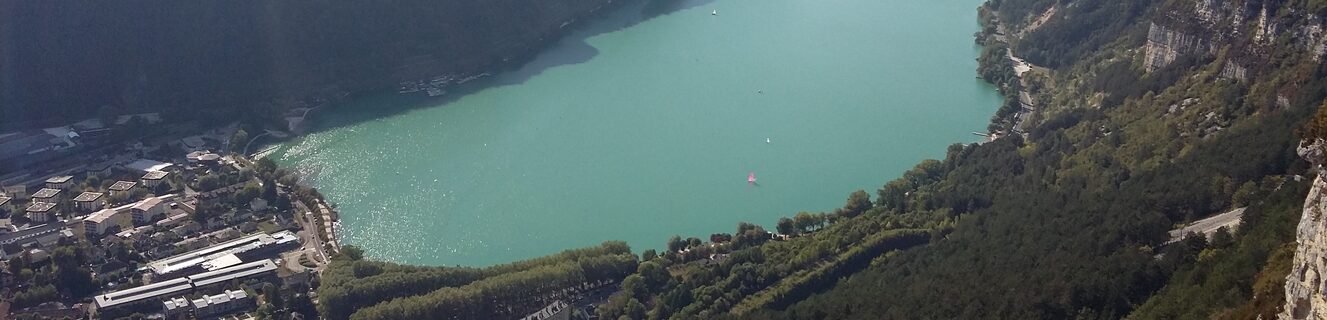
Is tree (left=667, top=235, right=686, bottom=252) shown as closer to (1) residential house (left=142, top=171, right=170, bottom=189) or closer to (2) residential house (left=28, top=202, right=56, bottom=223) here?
(1) residential house (left=142, top=171, right=170, bottom=189)

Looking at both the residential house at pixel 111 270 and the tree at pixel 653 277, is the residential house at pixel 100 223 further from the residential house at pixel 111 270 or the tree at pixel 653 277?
the tree at pixel 653 277

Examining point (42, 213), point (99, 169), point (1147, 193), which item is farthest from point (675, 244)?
point (99, 169)

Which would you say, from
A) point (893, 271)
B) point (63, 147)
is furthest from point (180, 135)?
point (893, 271)

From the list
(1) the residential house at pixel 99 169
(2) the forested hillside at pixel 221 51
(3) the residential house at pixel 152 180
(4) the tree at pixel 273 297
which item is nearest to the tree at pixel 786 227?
(4) the tree at pixel 273 297

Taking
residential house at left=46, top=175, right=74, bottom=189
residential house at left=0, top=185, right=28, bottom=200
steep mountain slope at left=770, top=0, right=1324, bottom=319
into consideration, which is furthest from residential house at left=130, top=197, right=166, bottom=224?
steep mountain slope at left=770, top=0, right=1324, bottom=319

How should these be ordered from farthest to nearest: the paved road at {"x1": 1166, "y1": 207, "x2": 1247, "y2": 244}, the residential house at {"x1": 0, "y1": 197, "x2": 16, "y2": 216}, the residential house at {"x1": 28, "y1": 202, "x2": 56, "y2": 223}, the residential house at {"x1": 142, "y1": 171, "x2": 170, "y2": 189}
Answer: the residential house at {"x1": 142, "y1": 171, "x2": 170, "y2": 189} < the residential house at {"x1": 0, "y1": 197, "x2": 16, "y2": 216} < the residential house at {"x1": 28, "y1": 202, "x2": 56, "y2": 223} < the paved road at {"x1": 1166, "y1": 207, "x2": 1247, "y2": 244}

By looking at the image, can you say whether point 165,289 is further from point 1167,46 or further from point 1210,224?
point 1167,46
